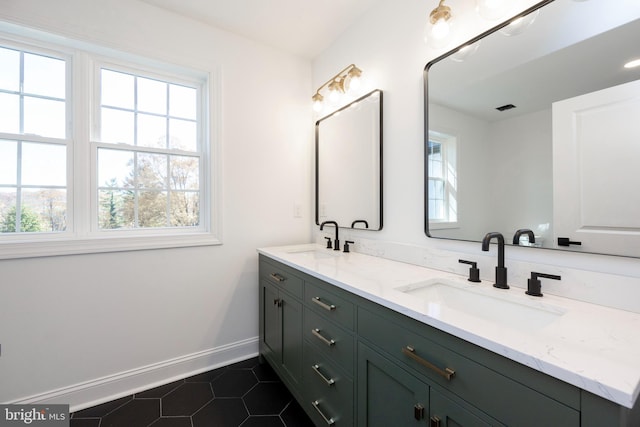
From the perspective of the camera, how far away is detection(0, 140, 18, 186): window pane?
1.60m

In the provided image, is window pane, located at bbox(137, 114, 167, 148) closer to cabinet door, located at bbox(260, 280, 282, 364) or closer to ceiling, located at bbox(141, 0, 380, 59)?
ceiling, located at bbox(141, 0, 380, 59)

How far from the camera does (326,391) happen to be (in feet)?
4.40

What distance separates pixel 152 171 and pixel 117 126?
0.36m

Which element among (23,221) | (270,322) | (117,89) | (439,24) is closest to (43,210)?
(23,221)

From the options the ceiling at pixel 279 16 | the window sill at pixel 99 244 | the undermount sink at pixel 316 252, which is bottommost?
the undermount sink at pixel 316 252

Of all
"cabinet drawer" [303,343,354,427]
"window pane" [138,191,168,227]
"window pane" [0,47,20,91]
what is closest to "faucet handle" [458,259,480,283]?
"cabinet drawer" [303,343,354,427]

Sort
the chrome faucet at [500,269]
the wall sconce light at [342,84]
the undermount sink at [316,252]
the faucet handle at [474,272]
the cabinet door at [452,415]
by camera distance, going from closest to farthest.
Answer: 1. the cabinet door at [452,415]
2. the chrome faucet at [500,269]
3. the faucet handle at [474,272]
4. the wall sconce light at [342,84]
5. the undermount sink at [316,252]

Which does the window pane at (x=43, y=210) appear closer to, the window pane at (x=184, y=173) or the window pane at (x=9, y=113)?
the window pane at (x=9, y=113)

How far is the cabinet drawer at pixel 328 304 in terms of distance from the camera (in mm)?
1211

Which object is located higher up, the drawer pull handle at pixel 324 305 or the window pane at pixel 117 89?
the window pane at pixel 117 89

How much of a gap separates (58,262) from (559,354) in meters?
2.35

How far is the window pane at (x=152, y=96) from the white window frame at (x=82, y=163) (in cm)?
7

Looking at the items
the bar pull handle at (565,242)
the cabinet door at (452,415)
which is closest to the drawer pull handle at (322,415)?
the cabinet door at (452,415)

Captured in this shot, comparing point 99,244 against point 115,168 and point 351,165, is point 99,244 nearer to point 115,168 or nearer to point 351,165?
point 115,168
